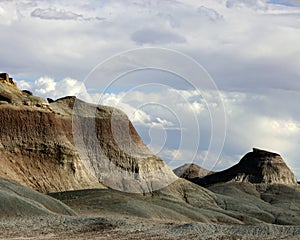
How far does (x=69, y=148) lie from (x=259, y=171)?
6961 cm

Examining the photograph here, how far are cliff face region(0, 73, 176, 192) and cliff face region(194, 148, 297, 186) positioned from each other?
1800 inches

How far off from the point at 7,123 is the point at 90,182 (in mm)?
14189

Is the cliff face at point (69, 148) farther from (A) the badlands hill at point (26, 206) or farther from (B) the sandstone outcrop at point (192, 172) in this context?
(B) the sandstone outcrop at point (192, 172)

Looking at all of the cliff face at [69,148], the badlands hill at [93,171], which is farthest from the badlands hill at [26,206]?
the cliff face at [69,148]

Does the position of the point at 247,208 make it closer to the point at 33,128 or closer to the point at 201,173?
the point at 33,128

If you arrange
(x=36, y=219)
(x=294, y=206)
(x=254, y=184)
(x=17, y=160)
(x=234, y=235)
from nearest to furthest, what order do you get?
(x=234, y=235) → (x=36, y=219) → (x=17, y=160) → (x=294, y=206) → (x=254, y=184)

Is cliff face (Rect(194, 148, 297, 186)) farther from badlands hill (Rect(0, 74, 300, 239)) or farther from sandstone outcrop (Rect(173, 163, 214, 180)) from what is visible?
badlands hill (Rect(0, 74, 300, 239))

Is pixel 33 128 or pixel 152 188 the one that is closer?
pixel 33 128

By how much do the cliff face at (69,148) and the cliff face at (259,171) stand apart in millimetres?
45715

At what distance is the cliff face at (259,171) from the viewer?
156 m

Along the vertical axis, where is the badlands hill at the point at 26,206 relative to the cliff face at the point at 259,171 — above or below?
below

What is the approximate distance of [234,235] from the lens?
43719 mm

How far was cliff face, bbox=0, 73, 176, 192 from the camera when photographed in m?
93.1

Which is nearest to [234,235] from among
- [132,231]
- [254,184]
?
[132,231]
